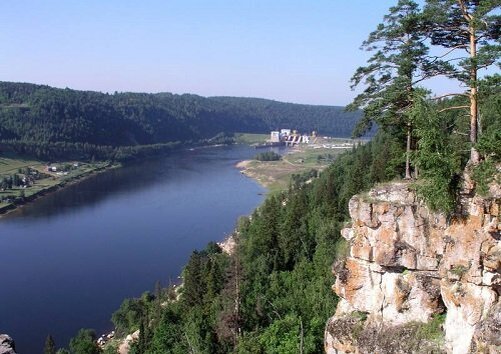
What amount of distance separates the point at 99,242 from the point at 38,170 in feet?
196

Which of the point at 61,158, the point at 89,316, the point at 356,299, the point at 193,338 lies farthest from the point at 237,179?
the point at 356,299

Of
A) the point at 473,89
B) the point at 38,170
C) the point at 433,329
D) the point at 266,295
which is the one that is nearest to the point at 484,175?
the point at 473,89

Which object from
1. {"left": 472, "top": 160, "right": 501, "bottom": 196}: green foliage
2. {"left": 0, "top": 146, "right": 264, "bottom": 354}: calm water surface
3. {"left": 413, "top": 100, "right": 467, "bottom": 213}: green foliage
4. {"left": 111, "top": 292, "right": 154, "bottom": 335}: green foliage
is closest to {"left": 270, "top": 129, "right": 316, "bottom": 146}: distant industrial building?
{"left": 0, "top": 146, "right": 264, "bottom": 354}: calm water surface

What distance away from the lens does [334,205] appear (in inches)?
1284

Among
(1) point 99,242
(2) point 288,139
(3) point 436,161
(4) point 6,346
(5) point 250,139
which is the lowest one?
(1) point 99,242

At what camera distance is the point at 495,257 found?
38.5 ft

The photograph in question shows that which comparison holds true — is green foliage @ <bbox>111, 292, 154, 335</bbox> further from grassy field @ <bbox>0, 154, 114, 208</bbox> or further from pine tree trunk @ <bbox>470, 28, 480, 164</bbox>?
grassy field @ <bbox>0, 154, 114, 208</bbox>

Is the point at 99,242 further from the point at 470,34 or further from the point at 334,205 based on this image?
the point at 470,34

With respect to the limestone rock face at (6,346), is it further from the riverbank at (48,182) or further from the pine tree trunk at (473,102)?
the riverbank at (48,182)

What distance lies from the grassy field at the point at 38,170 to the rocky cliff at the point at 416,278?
76.3 metres

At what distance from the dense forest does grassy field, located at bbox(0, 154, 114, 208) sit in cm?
5389

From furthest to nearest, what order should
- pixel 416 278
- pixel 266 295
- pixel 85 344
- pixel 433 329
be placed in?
pixel 85 344
pixel 266 295
pixel 416 278
pixel 433 329

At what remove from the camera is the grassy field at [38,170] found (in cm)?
8850

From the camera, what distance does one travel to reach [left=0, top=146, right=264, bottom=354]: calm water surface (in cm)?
4028
